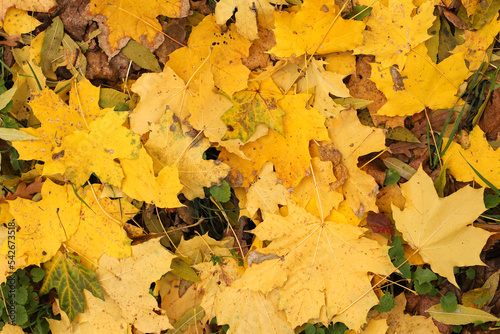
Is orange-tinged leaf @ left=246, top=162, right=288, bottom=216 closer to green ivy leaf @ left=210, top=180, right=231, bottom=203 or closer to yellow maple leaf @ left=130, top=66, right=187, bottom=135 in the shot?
green ivy leaf @ left=210, top=180, right=231, bottom=203

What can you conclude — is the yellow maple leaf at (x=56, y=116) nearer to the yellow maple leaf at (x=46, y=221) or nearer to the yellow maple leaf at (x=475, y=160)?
the yellow maple leaf at (x=46, y=221)

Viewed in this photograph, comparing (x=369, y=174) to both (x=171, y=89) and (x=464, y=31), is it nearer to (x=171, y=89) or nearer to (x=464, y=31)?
(x=464, y=31)

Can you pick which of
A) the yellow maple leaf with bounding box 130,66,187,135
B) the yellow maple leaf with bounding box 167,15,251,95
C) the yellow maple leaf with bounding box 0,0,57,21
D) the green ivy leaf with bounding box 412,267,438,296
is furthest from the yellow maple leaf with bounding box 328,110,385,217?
the yellow maple leaf with bounding box 0,0,57,21

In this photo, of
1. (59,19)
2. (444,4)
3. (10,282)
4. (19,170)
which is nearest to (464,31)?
(444,4)

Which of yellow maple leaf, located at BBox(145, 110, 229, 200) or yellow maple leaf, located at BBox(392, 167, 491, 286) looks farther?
yellow maple leaf, located at BBox(145, 110, 229, 200)

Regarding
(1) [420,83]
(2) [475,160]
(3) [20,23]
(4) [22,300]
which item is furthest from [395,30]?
(4) [22,300]

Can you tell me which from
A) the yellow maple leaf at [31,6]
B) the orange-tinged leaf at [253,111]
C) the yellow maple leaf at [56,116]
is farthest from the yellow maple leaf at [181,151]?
the yellow maple leaf at [31,6]
